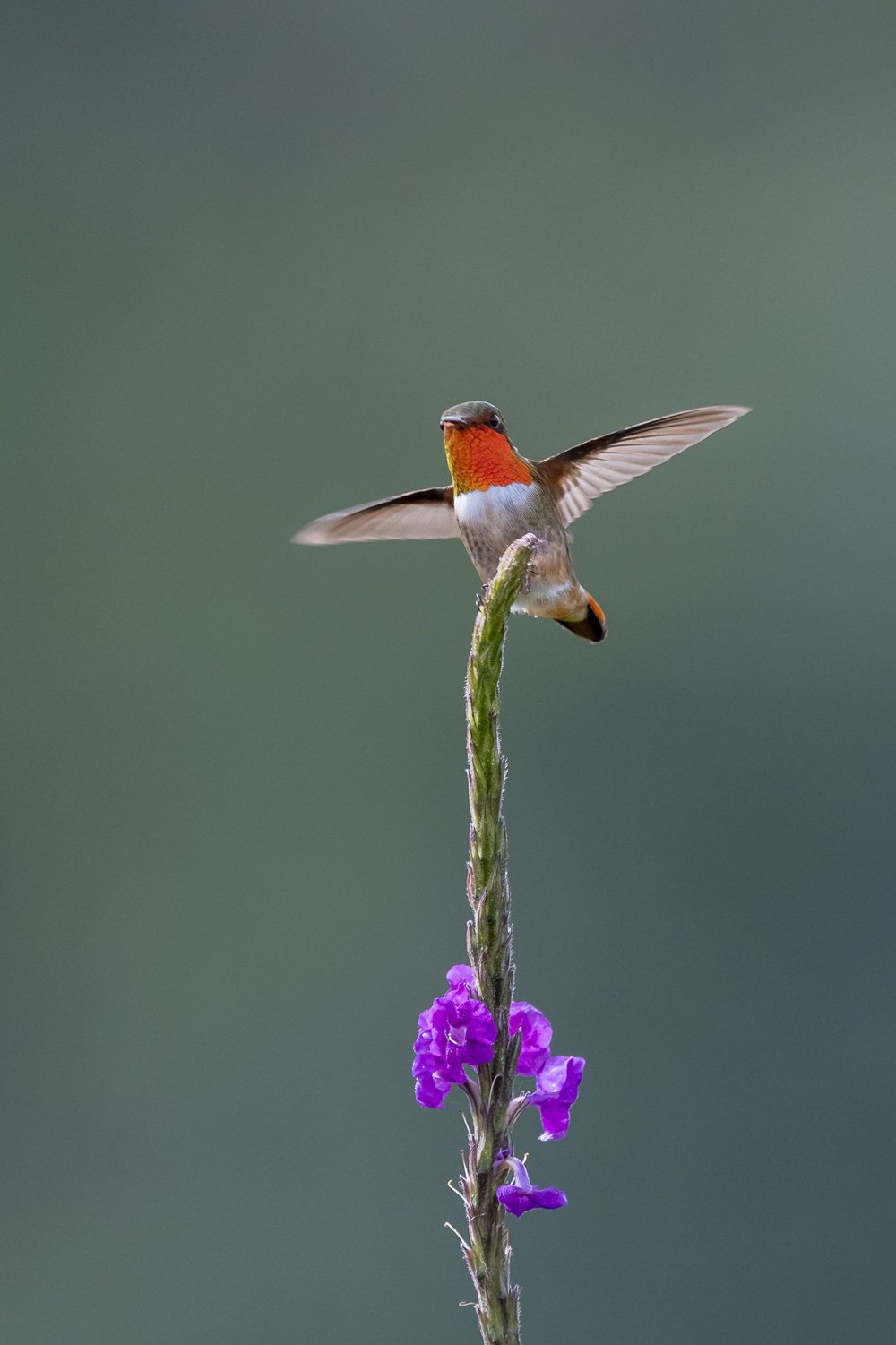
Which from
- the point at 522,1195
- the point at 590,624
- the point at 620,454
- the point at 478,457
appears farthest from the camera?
the point at 590,624

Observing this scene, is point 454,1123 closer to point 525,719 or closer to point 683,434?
point 525,719

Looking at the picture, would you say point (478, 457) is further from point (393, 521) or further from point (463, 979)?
point (463, 979)

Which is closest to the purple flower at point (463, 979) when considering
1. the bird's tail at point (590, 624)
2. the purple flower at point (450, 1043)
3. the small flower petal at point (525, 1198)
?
the purple flower at point (450, 1043)

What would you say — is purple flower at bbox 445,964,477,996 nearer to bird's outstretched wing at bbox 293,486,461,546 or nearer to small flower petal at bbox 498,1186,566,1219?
small flower petal at bbox 498,1186,566,1219

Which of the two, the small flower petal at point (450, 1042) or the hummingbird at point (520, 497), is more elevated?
the hummingbird at point (520, 497)

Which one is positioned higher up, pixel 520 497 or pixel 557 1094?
pixel 520 497

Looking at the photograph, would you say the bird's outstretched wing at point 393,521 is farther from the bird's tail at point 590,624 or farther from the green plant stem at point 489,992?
the green plant stem at point 489,992

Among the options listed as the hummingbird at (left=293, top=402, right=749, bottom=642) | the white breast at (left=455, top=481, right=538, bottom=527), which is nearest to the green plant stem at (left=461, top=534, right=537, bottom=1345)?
the hummingbird at (left=293, top=402, right=749, bottom=642)

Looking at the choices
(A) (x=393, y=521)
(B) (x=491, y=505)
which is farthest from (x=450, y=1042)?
(A) (x=393, y=521)
